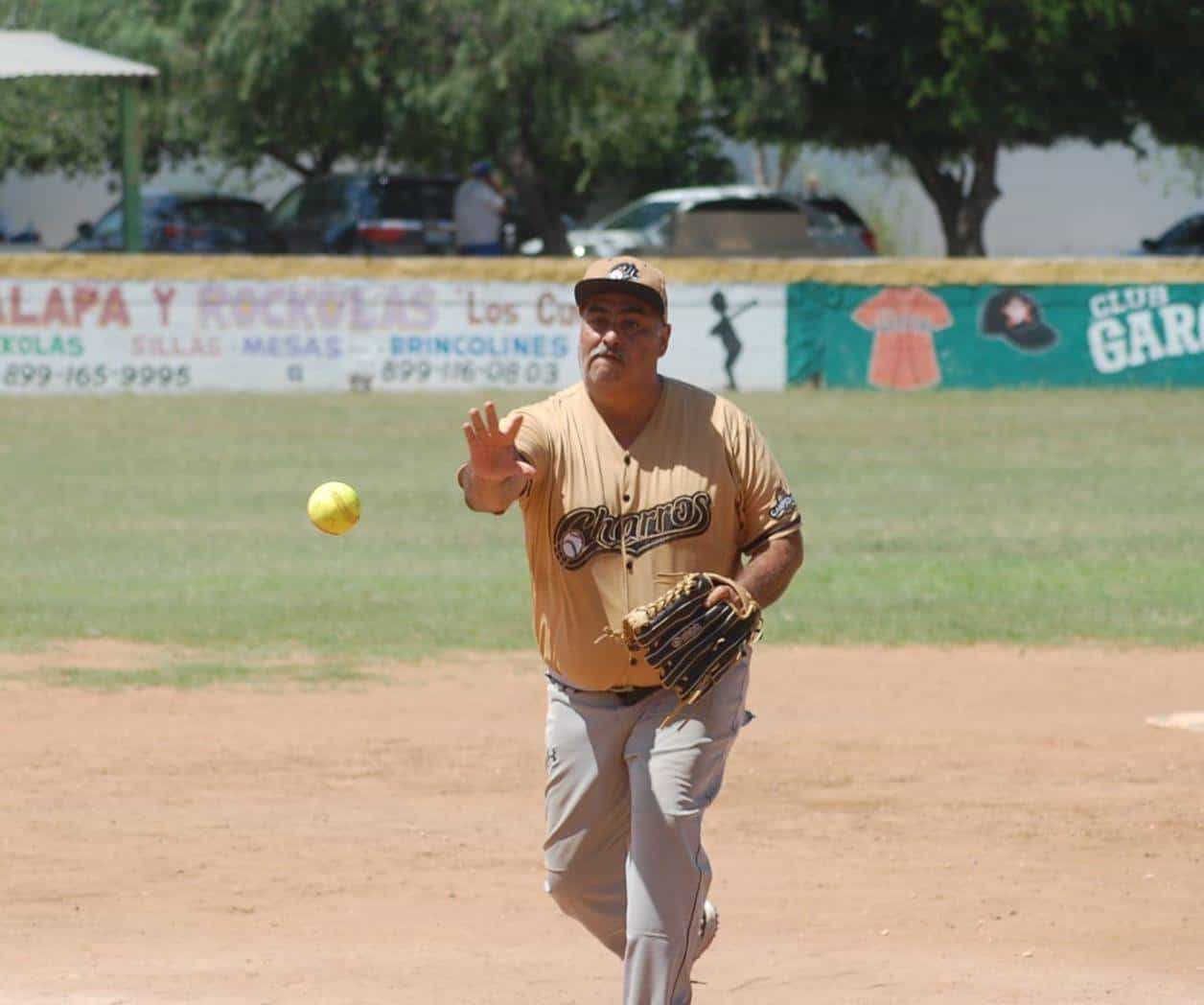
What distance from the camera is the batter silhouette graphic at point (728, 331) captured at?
24078mm

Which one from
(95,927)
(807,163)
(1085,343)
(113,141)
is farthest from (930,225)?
(95,927)

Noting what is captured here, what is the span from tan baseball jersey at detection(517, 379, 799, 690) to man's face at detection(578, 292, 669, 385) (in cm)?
15

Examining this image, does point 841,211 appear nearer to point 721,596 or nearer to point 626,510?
point 626,510

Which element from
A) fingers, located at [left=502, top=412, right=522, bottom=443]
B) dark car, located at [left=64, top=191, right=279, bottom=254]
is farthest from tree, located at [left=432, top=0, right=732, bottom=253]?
Answer: fingers, located at [left=502, top=412, right=522, bottom=443]

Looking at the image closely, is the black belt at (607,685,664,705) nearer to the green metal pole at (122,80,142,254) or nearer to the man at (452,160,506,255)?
the green metal pole at (122,80,142,254)

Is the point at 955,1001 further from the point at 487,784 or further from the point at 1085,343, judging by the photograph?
the point at 1085,343

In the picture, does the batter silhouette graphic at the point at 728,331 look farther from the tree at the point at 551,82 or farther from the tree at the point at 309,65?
the tree at the point at 309,65

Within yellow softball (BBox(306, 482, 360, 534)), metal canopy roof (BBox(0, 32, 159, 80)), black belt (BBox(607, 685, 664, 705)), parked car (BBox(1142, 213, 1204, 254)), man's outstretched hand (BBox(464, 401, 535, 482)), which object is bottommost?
black belt (BBox(607, 685, 664, 705))

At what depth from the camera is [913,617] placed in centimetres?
1239

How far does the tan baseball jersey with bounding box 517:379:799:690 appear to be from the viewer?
503cm

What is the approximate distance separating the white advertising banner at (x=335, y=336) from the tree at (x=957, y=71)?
9057mm

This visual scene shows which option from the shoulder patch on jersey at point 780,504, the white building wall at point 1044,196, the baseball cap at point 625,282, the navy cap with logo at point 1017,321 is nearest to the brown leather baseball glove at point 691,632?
the shoulder patch on jersey at point 780,504

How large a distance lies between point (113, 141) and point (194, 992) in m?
40.7

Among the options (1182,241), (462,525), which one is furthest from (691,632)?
(1182,241)
